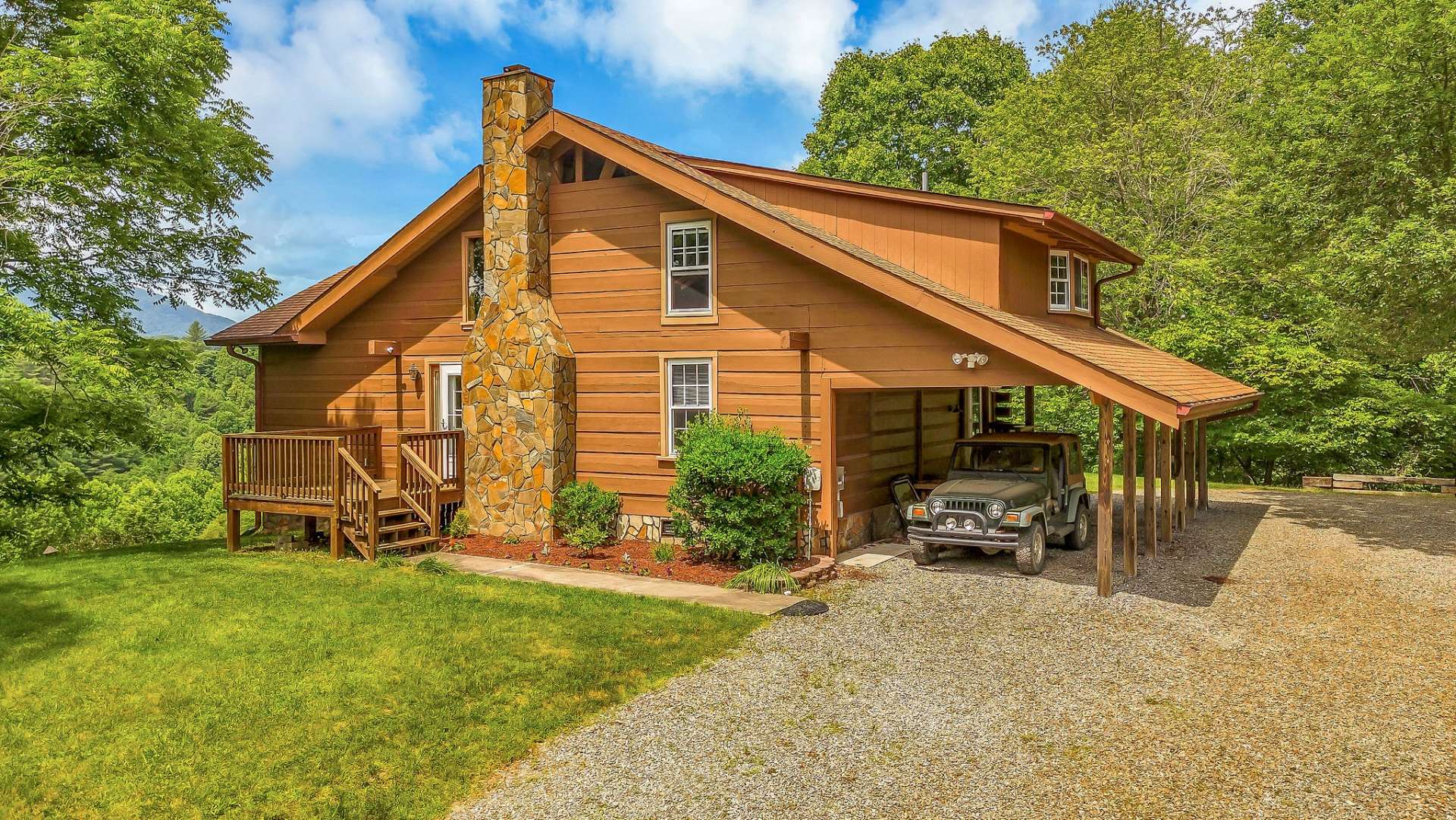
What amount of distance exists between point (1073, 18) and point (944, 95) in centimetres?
580

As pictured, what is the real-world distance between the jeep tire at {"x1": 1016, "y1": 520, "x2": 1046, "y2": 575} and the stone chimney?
708cm

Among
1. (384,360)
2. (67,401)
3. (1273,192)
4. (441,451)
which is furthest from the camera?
(1273,192)

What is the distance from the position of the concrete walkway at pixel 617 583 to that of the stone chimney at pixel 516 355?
4.56ft

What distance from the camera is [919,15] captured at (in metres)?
42.4

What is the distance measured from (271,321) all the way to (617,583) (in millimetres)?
12073

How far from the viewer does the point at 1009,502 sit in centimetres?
1176

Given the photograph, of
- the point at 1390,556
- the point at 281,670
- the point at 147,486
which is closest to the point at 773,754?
the point at 281,670

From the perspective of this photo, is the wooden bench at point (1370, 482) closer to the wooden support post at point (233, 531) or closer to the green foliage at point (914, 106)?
the green foliage at point (914, 106)

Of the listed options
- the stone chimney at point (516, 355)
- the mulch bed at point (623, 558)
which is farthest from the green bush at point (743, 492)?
the stone chimney at point (516, 355)

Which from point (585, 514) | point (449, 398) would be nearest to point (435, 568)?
point (585, 514)

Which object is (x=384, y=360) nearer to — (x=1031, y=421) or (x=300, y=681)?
(x=300, y=681)

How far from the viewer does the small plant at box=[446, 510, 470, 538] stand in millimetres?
14320

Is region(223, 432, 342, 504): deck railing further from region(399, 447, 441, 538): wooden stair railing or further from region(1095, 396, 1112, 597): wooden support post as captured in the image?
region(1095, 396, 1112, 597): wooden support post

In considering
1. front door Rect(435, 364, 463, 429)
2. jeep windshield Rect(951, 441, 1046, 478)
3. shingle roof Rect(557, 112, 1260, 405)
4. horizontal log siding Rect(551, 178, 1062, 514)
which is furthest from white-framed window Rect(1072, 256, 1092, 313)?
front door Rect(435, 364, 463, 429)
